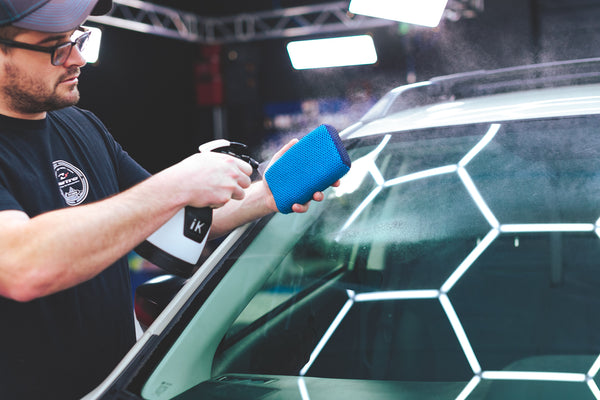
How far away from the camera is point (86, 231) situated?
0.79 m

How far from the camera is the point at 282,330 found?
1.14 meters

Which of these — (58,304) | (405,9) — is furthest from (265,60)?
(58,304)

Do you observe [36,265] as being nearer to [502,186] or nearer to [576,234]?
[502,186]

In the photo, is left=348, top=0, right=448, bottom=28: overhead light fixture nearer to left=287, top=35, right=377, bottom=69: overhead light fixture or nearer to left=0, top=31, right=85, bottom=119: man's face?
left=0, top=31, right=85, bottom=119: man's face

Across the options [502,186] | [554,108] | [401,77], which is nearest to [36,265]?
[502,186]

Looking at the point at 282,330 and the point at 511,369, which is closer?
the point at 511,369

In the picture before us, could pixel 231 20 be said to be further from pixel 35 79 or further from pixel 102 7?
Result: pixel 35 79

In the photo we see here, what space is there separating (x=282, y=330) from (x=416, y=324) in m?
0.28

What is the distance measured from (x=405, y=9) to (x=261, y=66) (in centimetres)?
582

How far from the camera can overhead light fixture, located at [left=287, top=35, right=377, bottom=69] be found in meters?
7.07

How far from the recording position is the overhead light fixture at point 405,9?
328 cm

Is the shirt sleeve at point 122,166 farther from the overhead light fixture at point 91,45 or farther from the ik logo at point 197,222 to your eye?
the ik logo at point 197,222

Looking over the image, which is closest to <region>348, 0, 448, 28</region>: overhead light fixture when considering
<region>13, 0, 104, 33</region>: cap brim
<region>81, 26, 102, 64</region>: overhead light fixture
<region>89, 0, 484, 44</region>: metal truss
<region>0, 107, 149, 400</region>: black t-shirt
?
<region>81, 26, 102, 64</region>: overhead light fixture

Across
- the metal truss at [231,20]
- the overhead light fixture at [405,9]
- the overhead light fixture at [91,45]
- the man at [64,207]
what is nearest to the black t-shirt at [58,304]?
the man at [64,207]
